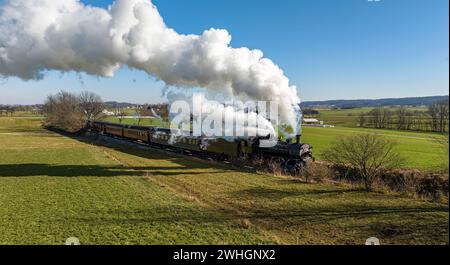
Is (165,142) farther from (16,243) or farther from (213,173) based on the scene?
(16,243)

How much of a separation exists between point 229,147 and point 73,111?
54882mm

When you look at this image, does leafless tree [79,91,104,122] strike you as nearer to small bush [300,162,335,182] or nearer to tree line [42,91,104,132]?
tree line [42,91,104,132]

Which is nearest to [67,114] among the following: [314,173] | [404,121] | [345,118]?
[314,173]

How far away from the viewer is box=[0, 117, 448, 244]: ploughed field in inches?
380

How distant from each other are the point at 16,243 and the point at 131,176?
33.9 ft

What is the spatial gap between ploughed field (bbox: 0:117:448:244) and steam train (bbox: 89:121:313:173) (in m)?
2.30

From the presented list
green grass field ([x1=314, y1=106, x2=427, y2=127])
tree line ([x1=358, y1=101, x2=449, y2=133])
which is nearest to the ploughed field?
tree line ([x1=358, y1=101, x2=449, y2=133])

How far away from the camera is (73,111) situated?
6844cm

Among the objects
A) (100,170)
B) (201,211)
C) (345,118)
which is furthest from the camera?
(345,118)

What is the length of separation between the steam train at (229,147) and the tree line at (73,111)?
2860 centimetres

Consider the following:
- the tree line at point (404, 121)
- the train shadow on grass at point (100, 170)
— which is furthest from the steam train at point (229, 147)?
the tree line at point (404, 121)

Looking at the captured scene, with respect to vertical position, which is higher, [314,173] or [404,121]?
[404,121]

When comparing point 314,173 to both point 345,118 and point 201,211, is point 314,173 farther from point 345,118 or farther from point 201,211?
point 345,118

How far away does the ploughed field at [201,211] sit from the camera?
966 cm
